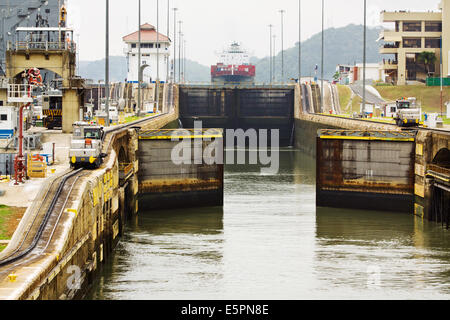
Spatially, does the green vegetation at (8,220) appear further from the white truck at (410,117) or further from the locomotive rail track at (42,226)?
the white truck at (410,117)

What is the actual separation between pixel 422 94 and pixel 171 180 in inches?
2942

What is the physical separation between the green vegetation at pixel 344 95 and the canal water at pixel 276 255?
228 ft

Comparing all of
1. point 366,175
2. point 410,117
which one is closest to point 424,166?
point 366,175

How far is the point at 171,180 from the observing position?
2365 inches

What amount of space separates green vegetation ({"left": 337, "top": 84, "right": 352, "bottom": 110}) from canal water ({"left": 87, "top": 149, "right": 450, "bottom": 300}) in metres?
69.5

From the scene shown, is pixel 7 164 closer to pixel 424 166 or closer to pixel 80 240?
pixel 80 240

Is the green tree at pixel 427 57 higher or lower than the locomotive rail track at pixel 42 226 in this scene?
higher

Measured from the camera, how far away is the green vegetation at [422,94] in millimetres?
118812

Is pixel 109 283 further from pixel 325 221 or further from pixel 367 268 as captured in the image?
pixel 325 221

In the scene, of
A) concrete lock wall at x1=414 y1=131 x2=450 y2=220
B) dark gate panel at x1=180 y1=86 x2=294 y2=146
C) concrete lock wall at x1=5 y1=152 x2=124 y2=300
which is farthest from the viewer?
dark gate panel at x1=180 y1=86 x2=294 y2=146

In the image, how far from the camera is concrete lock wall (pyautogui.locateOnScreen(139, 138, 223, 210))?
59375 millimetres

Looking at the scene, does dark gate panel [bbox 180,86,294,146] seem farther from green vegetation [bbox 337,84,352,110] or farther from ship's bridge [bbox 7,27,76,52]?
ship's bridge [bbox 7,27,76,52]

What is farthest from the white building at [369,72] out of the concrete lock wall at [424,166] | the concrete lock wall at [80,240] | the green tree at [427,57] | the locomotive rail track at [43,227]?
the locomotive rail track at [43,227]

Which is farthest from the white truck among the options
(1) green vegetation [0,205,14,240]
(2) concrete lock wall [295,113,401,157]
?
(1) green vegetation [0,205,14,240]
